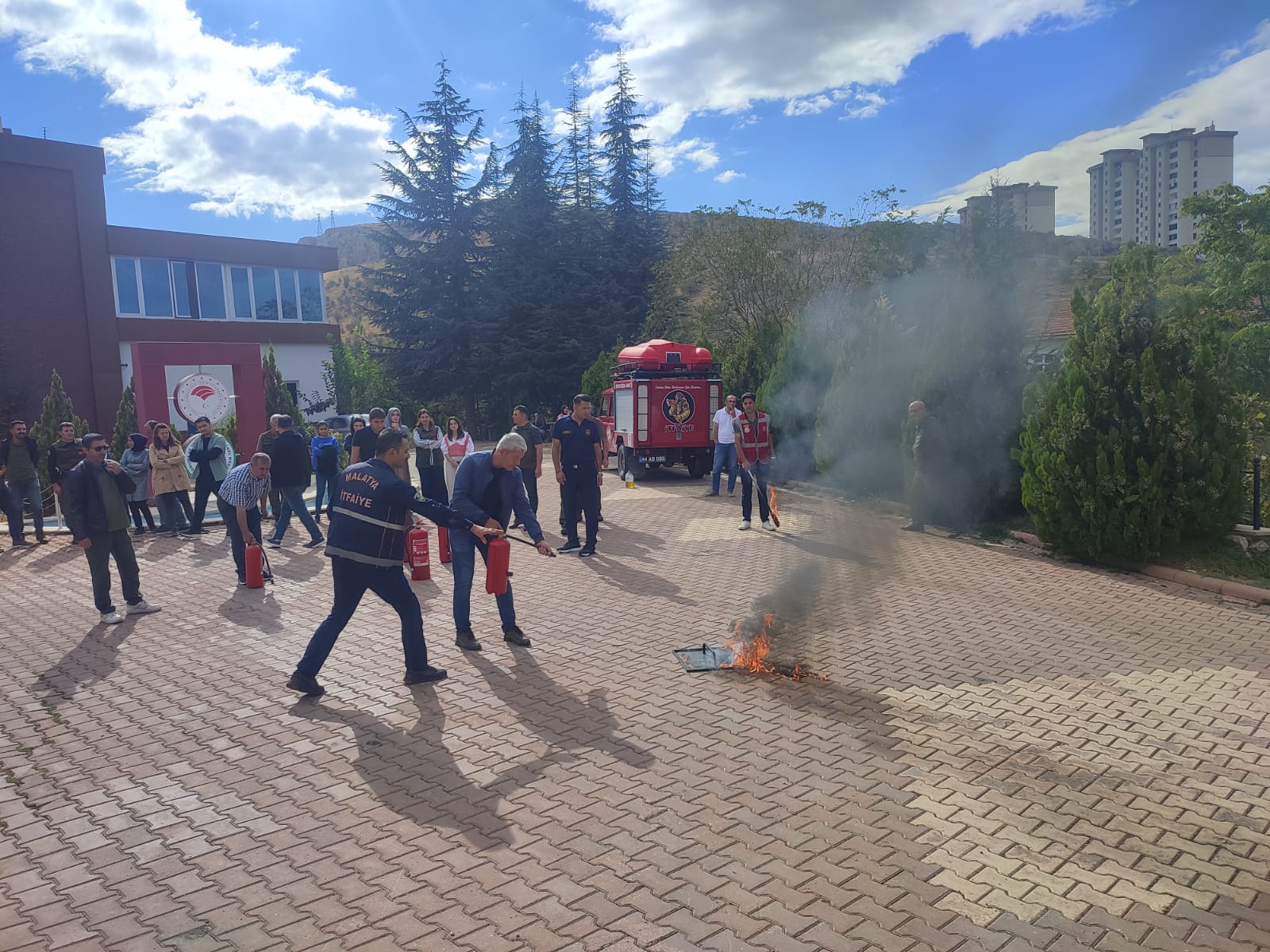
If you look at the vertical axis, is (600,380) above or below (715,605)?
above

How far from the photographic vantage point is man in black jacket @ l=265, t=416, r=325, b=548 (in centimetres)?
1093

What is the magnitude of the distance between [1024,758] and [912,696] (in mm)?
1002

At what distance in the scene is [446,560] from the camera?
413 inches

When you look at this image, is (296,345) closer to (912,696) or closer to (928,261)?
(928,261)

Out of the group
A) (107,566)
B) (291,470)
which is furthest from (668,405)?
(107,566)

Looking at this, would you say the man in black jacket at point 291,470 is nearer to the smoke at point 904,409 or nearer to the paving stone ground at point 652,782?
the paving stone ground at point 652,782

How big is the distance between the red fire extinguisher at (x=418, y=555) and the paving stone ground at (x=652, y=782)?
3.82 ft

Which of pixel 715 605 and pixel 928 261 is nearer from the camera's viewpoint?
pixel 715 605

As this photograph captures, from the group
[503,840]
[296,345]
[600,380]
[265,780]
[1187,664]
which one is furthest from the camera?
[296,345]

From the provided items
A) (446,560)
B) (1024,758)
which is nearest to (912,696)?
(1024,758)

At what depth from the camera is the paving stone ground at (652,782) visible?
131 inches

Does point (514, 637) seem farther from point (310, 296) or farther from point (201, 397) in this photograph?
point (310, 296)

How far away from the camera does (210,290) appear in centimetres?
3384

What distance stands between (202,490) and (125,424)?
6.42 m
